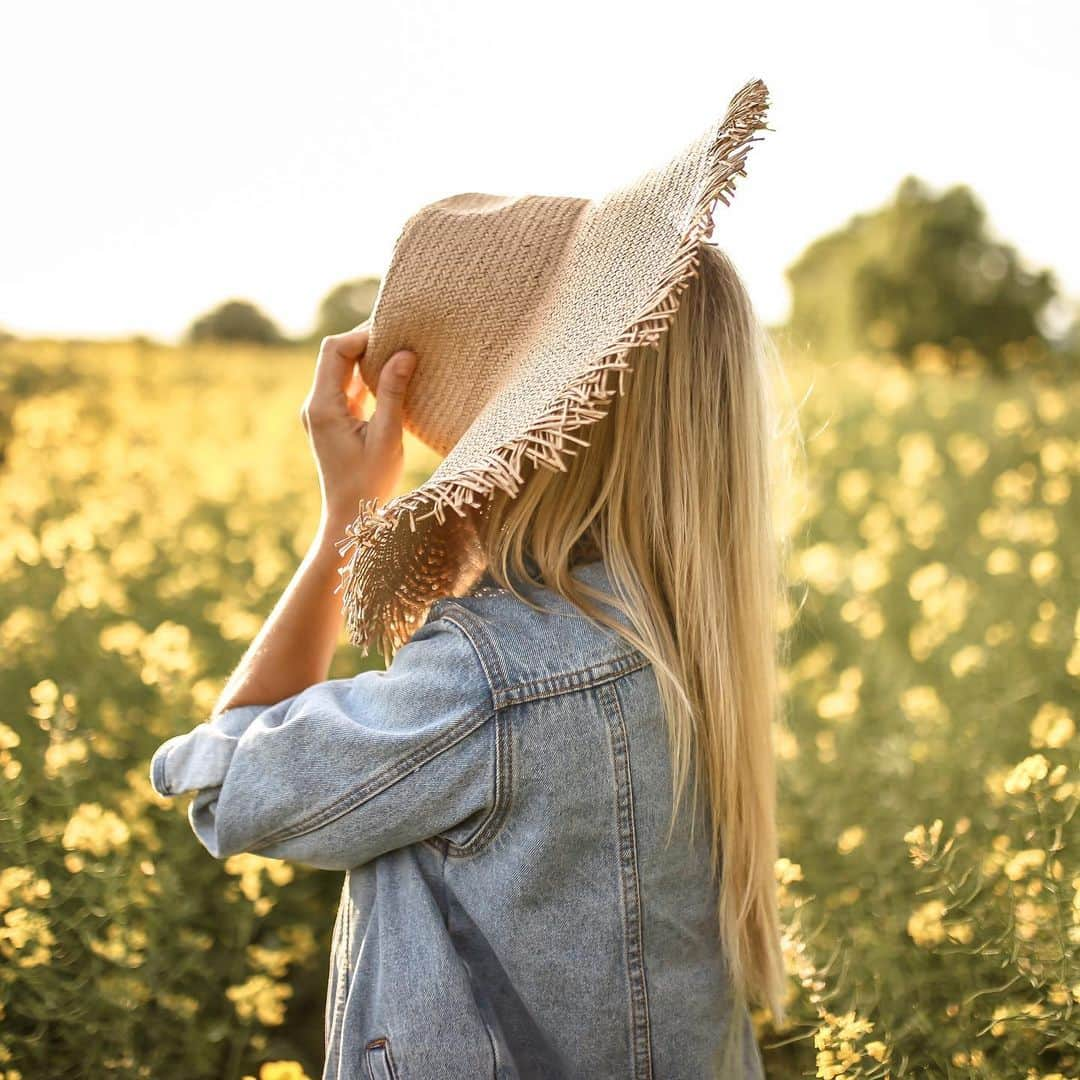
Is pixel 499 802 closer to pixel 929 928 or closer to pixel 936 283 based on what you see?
pixel 929 928

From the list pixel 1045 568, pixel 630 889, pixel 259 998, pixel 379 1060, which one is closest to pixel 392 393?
pixel 630 889

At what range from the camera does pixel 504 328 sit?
54.0 inches

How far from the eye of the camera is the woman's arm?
4.72ft

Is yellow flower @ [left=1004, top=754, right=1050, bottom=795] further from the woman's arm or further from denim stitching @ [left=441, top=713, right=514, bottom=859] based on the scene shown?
the woman's arm

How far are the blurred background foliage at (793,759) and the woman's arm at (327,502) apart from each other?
497 mm

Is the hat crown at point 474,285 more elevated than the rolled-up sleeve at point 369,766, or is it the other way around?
the hat crown at point 474,285

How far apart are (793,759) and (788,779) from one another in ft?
0.20

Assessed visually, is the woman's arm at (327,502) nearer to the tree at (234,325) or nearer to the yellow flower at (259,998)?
the yellow flower at (259,998)

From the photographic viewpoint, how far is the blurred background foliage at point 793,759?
169 cm

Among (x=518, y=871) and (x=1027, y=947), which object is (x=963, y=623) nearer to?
(x=1027, y=947)

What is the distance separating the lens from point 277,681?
1.44 metres

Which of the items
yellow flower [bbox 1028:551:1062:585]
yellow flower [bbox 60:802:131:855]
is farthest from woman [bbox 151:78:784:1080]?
yellow flower [bbox 1028:551:1062:585]

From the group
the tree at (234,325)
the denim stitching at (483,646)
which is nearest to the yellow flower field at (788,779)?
the denim stitching at (483,646)

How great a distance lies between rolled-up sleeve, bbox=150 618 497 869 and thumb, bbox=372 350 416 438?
0.30 m
